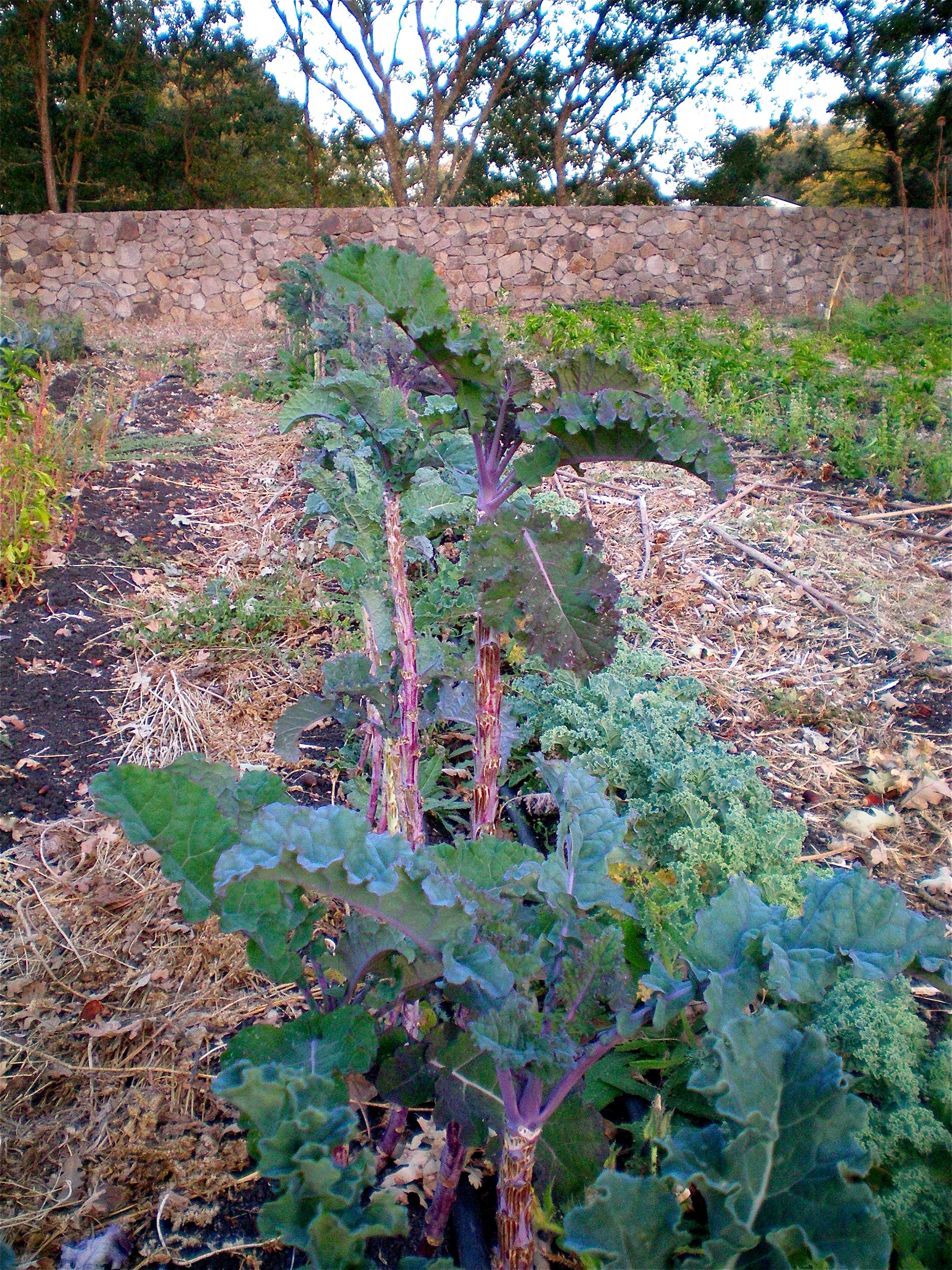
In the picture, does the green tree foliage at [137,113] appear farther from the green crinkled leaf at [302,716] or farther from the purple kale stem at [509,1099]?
the purple kale stem at [509,1099]

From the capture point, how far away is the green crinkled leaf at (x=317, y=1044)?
1021 millimetres

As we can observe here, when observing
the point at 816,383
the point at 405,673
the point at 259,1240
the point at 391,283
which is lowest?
the point at 259,1240

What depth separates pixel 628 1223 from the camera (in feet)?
2.93

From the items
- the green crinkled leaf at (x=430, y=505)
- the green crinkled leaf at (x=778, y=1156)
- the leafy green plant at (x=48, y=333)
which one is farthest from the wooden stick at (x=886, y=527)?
the leafy green plant at (x=48, y=333)

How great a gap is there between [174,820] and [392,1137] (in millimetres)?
709

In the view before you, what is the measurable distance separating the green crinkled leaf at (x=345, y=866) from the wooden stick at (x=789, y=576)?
2.69 meters

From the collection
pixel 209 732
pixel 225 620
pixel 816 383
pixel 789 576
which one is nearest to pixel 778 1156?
pixel 209 732

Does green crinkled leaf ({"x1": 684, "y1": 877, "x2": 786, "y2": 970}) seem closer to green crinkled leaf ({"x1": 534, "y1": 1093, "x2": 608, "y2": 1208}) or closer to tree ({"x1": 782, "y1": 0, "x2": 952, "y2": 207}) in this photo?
green crinkled leaf ({"x1": 534, "y1": 1093, "x2": 608, "y2": 1208})

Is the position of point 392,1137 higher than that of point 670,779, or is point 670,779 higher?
point 670,779

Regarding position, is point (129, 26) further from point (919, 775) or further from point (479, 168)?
point (919, 775)

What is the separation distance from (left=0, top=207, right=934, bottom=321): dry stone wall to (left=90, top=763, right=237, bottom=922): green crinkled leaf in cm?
1227

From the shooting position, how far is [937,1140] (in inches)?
41.8

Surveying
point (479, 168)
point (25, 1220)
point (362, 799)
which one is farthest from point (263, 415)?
point (479, 168)

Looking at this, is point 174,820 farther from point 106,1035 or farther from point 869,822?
point 869,822
